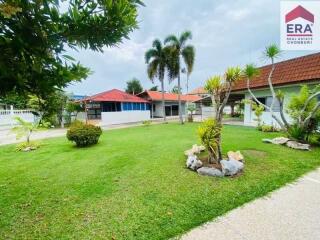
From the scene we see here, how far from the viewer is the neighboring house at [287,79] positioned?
497 inches

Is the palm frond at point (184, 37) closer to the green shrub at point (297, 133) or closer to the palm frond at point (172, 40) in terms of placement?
the palm frond at point (172, 40)

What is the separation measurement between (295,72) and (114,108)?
762 inches

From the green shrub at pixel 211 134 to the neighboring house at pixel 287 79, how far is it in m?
7.39

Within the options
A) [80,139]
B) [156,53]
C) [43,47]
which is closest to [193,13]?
[80,139]

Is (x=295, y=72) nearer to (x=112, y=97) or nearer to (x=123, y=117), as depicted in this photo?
(x=123, y=117)

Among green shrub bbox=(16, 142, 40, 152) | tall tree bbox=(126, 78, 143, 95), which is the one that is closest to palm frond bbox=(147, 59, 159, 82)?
green shrub bbox=(16, 142, 40, 152)

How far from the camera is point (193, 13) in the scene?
11430 millimetres

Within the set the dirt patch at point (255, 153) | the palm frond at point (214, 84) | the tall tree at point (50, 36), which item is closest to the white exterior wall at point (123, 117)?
the dirt patch at point (255, 153)

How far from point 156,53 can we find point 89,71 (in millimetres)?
21503

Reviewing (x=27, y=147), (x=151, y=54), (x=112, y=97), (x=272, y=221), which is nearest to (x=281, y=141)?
(x=272, y=221)

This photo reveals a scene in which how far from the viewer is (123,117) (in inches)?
1068

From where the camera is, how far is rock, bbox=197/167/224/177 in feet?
17.9

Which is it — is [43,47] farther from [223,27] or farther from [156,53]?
[156,53]

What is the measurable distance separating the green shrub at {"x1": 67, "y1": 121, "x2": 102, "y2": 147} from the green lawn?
2392mm
